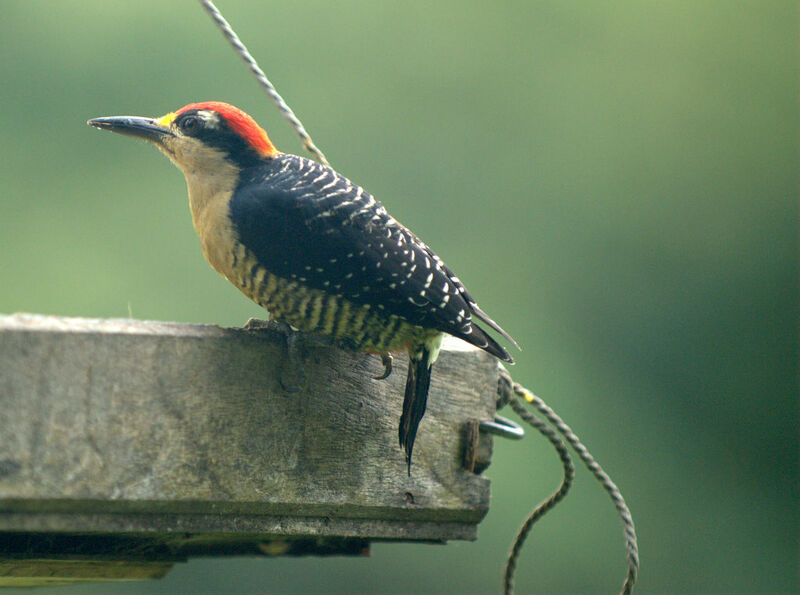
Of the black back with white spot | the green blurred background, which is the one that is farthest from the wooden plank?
the green blurred background

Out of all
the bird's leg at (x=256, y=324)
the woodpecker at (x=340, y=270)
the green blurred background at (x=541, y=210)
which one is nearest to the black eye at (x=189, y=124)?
the woodpecker at (x=340, y=270)

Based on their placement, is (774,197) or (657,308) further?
(774,197)

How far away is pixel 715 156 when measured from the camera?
9.77 metres

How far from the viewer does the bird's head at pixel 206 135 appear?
2.56 m

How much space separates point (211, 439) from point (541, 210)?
7561mm

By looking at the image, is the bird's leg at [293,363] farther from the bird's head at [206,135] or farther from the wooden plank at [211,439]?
the bird's head at [206,135]

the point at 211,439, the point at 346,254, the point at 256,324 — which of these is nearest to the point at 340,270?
the point at 346,254

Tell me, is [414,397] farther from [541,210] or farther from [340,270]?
[541,210]

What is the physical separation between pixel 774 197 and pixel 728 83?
4.02 feet

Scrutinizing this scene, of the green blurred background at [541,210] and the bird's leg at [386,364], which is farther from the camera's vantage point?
the green blurred background at [541,210]

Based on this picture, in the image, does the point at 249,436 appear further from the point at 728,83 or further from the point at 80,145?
the point at 728,83

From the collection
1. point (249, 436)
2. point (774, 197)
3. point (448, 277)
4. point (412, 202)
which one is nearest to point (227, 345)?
point (249, 436)

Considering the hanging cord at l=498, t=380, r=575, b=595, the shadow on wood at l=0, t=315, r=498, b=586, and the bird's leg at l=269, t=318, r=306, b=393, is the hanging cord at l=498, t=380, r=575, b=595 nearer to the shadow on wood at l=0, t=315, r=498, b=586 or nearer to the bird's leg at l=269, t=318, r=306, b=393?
the shadow on wood at l=0, t=315, r=498, b=586

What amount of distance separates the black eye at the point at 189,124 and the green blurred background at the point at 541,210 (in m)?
4.80
